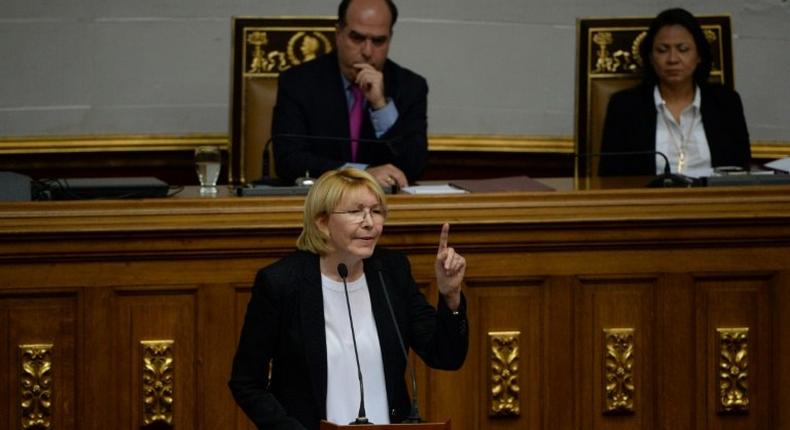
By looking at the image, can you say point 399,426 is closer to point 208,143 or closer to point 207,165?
point 207,165

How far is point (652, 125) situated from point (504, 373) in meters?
1.62

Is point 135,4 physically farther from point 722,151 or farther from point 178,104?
point 722,151

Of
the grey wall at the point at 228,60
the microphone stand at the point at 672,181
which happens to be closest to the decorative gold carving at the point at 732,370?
the microphone stand at the point at 672,181

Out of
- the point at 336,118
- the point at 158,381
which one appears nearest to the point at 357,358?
the point at 158,381

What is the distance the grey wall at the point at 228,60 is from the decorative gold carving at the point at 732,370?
2493 mm

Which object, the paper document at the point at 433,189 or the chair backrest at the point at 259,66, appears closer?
the paper document at the point at 433,189

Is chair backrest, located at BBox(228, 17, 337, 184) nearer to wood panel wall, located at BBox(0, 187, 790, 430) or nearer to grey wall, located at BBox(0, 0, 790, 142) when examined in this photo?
grey wall, located at BBox(0, 0, 790, 142)

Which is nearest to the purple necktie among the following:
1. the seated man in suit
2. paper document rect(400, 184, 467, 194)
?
the seated man in suit

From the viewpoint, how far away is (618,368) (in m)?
4.85

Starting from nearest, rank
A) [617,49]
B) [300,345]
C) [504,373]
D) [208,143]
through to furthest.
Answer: [300,345] < [504,373] < [617,49] < [208,143]

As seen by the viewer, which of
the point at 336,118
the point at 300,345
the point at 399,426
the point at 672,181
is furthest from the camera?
the point at 336,118

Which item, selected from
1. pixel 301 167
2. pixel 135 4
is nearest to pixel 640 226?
pixel 301 167

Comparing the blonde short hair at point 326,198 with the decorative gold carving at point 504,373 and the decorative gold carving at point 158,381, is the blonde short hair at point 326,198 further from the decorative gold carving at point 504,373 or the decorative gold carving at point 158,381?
the decorative gold carving at point 504,373

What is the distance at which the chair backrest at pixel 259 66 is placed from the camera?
619 centimetres
